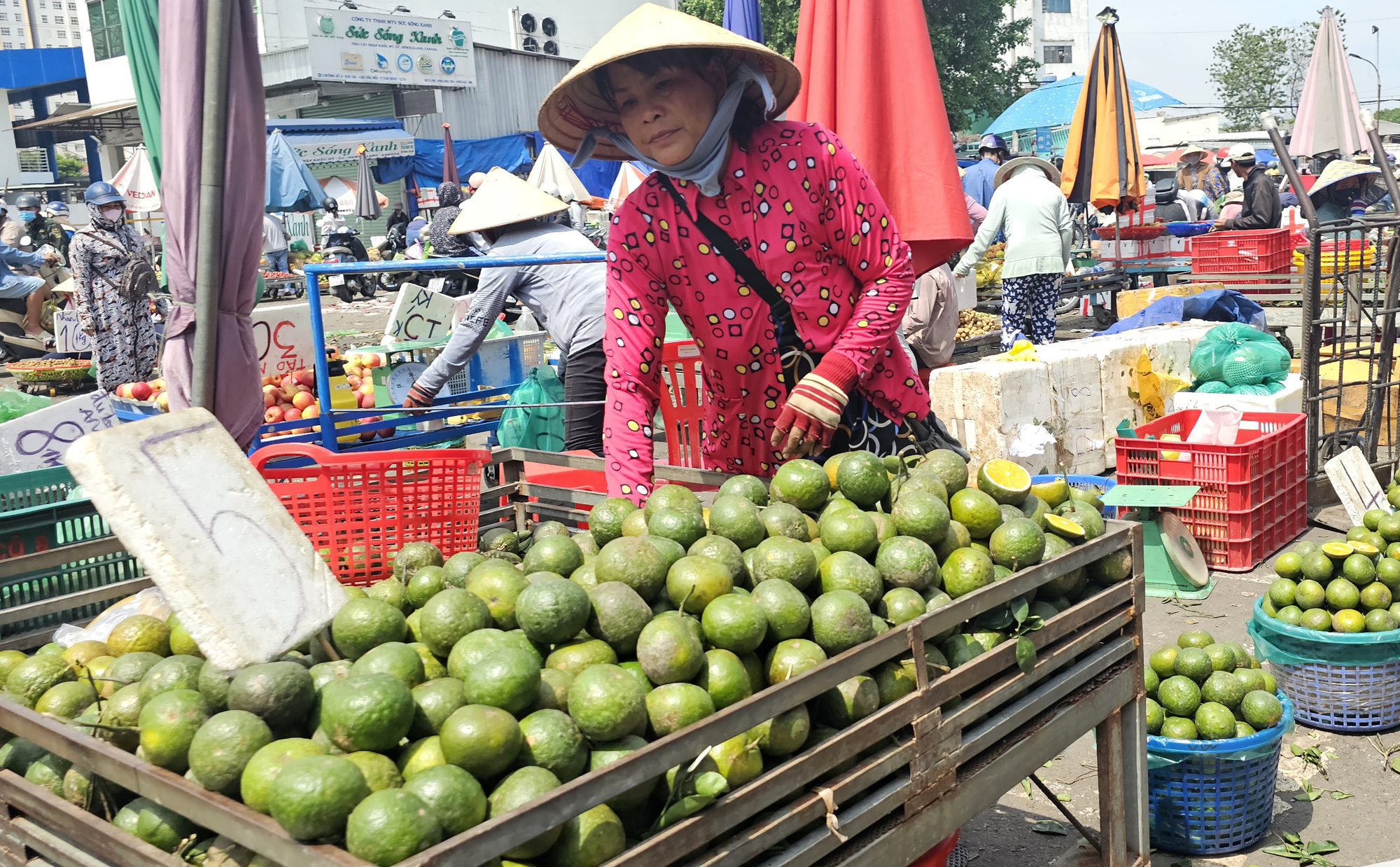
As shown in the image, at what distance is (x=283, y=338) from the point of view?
7246mm

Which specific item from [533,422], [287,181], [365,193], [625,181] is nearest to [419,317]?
[533,422]

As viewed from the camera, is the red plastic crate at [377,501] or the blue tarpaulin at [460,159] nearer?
the red plastic crate at [377,501]

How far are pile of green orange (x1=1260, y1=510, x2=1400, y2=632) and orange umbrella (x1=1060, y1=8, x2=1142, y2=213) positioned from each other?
877cm

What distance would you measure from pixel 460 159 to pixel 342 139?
4.35 metres

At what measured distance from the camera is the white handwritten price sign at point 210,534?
173 cm

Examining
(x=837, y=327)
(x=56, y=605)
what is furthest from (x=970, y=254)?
(x=56, y=605)

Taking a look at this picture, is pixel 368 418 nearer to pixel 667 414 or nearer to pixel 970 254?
pixel 667 414

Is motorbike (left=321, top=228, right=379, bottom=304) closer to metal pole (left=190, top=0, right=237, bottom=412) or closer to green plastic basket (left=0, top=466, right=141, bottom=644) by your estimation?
metal pole (left=190, top=0, right=237, bottom=412)

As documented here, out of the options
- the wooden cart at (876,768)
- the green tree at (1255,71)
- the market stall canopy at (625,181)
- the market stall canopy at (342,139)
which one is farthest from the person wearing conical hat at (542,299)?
the green tree at (1255,71)

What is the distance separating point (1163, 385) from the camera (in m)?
7.73

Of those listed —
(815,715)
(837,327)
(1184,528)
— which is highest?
(837,327)

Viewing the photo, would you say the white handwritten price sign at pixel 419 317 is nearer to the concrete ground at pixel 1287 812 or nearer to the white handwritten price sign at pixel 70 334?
the concrete ground at pixel 1287 812

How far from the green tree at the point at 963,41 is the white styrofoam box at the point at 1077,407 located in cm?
2601

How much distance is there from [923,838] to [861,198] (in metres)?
1.82
